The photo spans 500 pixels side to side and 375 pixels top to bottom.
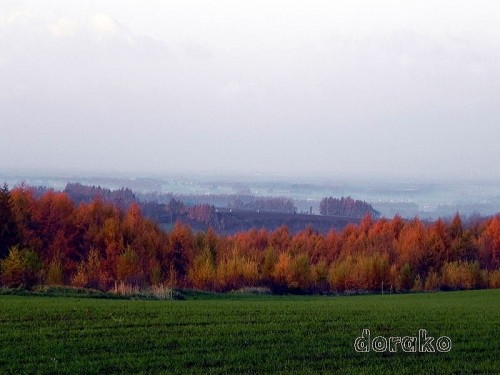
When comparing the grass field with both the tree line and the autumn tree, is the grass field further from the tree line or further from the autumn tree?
the tree line

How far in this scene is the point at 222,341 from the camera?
1390 cm

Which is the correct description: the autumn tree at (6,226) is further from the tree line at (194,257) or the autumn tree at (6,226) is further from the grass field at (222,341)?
the grass field at (222,341)

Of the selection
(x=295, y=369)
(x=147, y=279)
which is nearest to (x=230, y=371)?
(x=295, y=369)

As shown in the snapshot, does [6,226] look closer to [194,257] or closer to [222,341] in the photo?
[194,257]

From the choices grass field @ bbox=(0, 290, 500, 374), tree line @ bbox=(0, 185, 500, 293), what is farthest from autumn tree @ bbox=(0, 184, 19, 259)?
grass field @ bbox=(0, 290, 500, 374)

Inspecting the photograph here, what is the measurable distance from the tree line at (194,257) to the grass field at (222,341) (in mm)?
34485

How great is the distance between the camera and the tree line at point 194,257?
184 ft

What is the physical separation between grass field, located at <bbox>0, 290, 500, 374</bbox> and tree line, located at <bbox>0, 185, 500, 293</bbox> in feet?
113

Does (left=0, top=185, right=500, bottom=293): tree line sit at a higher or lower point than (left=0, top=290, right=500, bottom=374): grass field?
lower

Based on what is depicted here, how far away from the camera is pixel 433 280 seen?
199 feet

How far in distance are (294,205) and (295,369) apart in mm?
127620

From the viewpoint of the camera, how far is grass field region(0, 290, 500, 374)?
11844 mm

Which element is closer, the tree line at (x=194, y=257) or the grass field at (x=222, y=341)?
the grass field at (x=222, y=341)

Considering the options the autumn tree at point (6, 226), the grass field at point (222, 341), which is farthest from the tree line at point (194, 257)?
the grass field at point (222, 341)
